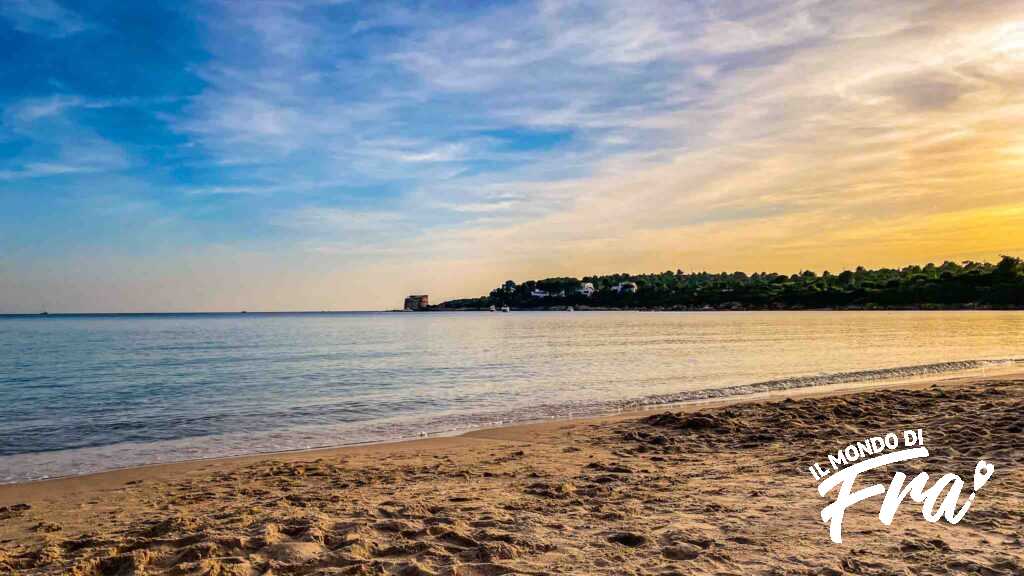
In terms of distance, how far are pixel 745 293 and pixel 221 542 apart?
182 m

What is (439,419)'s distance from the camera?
15.3m

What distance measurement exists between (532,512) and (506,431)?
657cm

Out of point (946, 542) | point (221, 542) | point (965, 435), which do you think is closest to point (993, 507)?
point (946, 542)

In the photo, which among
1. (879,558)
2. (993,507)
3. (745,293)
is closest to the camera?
(879,558)

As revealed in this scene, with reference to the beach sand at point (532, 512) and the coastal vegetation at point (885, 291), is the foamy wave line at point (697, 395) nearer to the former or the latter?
the beach sand at point (532, 512)

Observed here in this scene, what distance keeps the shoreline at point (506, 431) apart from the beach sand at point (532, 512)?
0.39 ft

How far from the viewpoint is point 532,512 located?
22.9 ft

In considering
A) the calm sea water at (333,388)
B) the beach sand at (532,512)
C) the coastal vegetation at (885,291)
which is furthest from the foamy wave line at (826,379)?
the coastal vegetation at (885,291)

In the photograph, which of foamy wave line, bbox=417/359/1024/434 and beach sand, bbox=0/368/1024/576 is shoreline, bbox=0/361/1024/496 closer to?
beach sand, bbox=0/368/1024/576

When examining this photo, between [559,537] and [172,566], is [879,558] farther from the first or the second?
[172,566]

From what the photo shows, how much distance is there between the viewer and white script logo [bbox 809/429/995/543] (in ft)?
21.0

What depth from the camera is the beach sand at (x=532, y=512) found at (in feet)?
17.7

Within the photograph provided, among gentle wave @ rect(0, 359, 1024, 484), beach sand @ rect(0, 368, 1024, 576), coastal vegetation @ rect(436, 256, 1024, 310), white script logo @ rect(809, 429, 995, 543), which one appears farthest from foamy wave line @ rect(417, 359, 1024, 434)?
coastal vegetation @ rect(436, 256, 1024, 310)

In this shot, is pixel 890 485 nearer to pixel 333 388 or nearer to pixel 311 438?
pixel 311 438
